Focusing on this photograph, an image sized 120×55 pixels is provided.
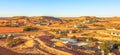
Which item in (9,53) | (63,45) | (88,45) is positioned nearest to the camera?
(9,53)

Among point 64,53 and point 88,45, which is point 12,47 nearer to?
point 64,53

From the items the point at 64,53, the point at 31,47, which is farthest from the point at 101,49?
the point at 31,47

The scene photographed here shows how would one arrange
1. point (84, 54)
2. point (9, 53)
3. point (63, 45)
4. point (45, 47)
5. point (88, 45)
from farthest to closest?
point (88, 45) → point (63, 45) → point (45, 47) → point (84, 54) → point (9, 53)

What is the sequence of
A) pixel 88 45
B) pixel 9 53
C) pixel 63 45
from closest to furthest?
pixel 9 53 → pixel 63 45 → pixel 88 45

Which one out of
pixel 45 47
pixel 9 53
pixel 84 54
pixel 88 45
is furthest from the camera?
pixel 88 45

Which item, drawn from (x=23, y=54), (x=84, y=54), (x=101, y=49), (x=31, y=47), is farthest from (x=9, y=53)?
(x=101, y=49)

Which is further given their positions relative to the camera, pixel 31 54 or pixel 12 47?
Result: pixel 12 47

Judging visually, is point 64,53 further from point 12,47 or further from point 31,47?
point 12,47

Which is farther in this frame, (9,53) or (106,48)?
(106,48)
